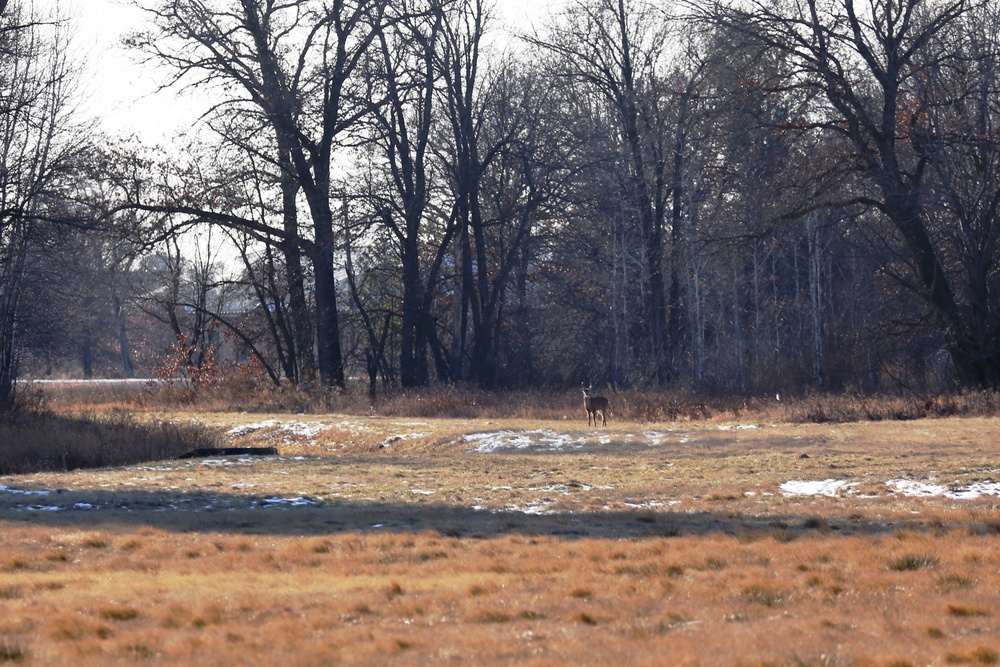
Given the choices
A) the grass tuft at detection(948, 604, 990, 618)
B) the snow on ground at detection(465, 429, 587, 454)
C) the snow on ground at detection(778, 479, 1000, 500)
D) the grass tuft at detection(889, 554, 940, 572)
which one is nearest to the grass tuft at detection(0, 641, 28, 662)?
the grass tuft at detection(948, 604, 990, 618)

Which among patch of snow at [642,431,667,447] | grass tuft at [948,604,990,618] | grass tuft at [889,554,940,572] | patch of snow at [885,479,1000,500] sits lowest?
grass tuft at [948,604,990,618]

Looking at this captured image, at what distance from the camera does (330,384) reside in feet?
139

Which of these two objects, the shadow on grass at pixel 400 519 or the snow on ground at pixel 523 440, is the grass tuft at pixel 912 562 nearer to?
the shadow on grass at pixel 400 519

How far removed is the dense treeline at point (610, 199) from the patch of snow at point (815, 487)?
16145 millimetres

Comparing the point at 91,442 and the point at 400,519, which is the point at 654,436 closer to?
the point at 400,519

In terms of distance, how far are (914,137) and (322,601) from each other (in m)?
25.9

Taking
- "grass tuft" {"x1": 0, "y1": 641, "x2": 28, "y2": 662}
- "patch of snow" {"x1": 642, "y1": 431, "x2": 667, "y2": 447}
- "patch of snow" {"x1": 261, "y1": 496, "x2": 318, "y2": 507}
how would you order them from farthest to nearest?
"patch of snow" {"x1": 642, "y1": 431, "x2": 667, "y2": 447}
"patch of snow" {"x1": 261, "y1": 496, "x2": 318, "y2": 507}
"grass tuft" {"x1": 0, "y1": 641, "x2": 28, "y2": 662}

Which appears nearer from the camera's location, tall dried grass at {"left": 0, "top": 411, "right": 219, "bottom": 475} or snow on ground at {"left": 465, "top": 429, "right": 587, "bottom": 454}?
snow on ground at {"left": 465, "top": 429, "right": 587, "bottom": 454}

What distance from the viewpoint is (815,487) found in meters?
14.5

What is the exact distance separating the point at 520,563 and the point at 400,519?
10.8ft

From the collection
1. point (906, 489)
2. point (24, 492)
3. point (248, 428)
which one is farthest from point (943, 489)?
point (248, 428)

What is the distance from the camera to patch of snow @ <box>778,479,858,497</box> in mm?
14039

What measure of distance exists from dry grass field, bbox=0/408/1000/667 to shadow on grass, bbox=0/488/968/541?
0.18 feet

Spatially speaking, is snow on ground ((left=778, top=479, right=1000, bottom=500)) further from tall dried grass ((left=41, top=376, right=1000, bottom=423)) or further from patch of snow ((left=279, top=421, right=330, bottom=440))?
patch of snow ((left=279, top=421, right=330, bottom=440))
